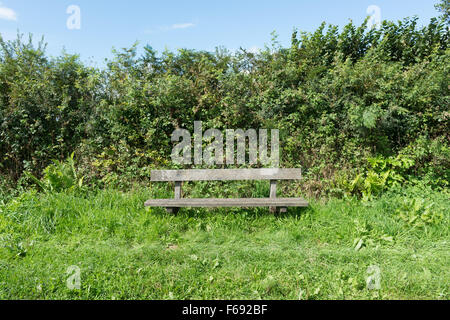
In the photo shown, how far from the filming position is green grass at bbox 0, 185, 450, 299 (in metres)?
2.69

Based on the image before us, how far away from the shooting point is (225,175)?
466 cm

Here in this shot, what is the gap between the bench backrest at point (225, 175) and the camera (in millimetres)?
4562

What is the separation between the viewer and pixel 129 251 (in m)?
3.26

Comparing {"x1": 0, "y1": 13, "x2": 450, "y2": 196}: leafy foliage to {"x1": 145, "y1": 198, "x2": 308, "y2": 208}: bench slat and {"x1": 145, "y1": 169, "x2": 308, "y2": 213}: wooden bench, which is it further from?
{"x1": 145, "y1": 198, "x2": 308, "y2": 208}: bench slat

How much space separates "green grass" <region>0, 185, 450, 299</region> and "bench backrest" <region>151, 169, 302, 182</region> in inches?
17.8

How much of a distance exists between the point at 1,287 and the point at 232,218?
8.68 feet

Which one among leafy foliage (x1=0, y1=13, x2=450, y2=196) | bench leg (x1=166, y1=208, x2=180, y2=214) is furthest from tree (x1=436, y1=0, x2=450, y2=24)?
bench leg (x1=166, y1=208, x2=180, y2=214)

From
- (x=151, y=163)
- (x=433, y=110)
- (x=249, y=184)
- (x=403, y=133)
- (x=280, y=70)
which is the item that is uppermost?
(x=280, y=70)

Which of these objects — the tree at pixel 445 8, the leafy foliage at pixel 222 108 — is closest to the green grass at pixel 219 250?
the leafy foliage at pixel 222 108

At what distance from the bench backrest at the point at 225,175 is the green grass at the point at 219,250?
45 centimetres

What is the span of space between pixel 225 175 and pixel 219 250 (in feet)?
5.11

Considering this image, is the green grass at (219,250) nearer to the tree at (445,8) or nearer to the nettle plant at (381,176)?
the nettle plant at (381,176)
